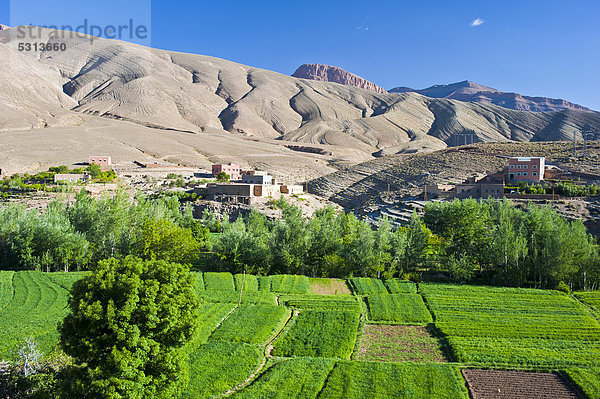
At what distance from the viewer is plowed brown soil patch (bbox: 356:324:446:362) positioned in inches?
816

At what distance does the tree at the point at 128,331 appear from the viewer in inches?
521

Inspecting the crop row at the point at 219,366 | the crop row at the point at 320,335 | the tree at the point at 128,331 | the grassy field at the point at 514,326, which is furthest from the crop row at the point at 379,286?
the tree at the point at 128,331

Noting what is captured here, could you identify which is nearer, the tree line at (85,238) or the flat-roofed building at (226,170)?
the tree line at (85,238)

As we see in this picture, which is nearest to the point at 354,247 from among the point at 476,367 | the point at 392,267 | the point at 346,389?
the point at 392,267

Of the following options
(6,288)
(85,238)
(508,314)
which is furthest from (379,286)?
(85,238)

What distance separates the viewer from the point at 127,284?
14.4 meters

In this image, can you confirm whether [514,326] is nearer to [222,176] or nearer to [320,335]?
[320,335]

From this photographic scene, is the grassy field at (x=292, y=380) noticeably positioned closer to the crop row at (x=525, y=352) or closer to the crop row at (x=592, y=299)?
the crop row at (x=525, y=352)

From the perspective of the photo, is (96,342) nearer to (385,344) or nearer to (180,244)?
(385,344)

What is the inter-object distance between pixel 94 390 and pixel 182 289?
4.20 m

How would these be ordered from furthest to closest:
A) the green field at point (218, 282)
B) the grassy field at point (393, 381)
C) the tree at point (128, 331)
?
the green field at point (218, 282) < the grassy field at point (393, 381) < the tree at point (128, 331)

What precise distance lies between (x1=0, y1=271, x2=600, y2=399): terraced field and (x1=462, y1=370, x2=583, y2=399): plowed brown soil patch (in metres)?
0.08

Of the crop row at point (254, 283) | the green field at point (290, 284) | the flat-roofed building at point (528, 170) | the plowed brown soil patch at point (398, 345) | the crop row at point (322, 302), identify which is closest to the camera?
the plowed brown soil patch at point (398, 345)

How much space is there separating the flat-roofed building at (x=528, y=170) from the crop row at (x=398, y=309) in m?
44.3
